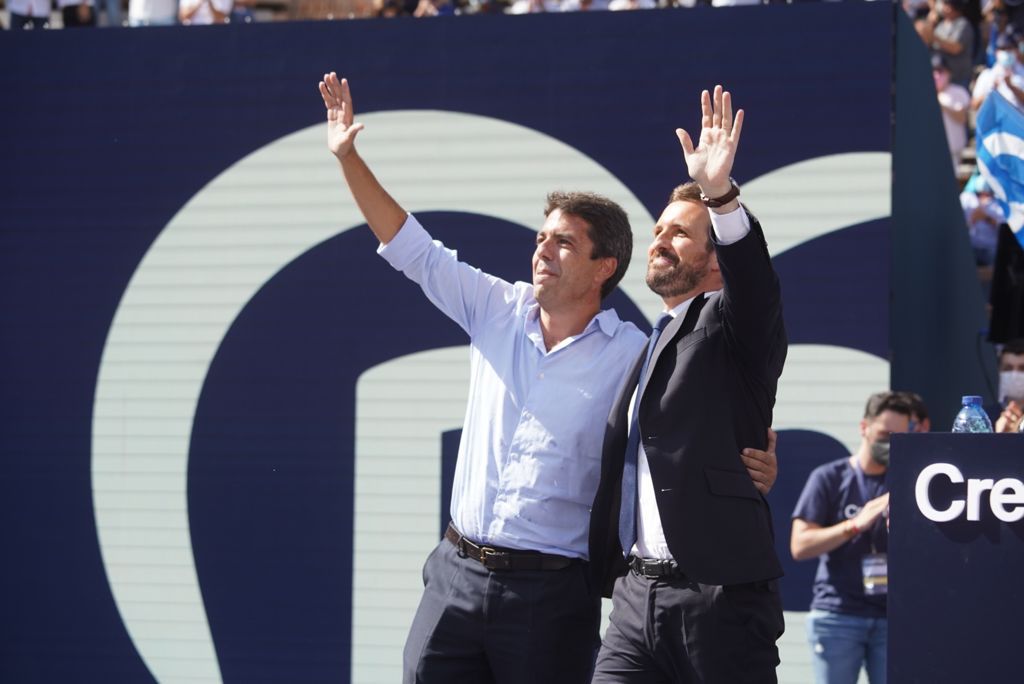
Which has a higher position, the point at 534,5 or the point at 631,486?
the point at 534,5

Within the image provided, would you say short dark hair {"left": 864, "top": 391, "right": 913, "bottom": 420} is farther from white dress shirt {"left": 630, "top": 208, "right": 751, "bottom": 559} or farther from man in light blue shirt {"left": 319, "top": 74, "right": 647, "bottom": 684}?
Result: white dress shirt {"left": 630, "top": 208, "right": 751, "bottom": 559}

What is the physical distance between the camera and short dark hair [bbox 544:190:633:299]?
404 centimetres

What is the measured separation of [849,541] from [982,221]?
4.28m

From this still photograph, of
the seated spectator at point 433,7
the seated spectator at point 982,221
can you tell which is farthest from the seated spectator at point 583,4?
the seated spectator at point 982,221

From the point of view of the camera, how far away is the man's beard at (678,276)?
12.4 ft

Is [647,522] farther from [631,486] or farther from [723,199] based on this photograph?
[723,199]

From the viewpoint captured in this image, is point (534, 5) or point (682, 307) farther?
point (534, 5)

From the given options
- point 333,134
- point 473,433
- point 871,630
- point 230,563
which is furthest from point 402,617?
point 333,134

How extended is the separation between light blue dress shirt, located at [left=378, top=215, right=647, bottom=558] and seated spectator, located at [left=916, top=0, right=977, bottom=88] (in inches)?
313

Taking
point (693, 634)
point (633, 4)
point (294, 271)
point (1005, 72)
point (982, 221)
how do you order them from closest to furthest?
point (693, 634) < point (294, 271) < point (1005, 72) < point (982, 221) < point (633, 4)

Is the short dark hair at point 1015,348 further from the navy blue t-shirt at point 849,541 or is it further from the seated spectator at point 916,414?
the navy blue t-shirt at point 849,541

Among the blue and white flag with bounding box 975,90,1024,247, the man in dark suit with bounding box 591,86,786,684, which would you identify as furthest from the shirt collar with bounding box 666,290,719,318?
the blue and white flag with bounding box 975,90,1024,247

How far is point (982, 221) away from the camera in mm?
9398

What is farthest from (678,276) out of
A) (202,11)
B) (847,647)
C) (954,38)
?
(954,38)
